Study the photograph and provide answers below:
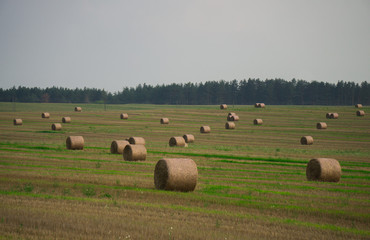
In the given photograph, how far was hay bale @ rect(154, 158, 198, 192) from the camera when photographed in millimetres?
18344

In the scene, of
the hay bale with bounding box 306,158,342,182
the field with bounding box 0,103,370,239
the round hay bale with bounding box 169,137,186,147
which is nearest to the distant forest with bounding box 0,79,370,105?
the round hay bale with bounding box 169,137,186,147

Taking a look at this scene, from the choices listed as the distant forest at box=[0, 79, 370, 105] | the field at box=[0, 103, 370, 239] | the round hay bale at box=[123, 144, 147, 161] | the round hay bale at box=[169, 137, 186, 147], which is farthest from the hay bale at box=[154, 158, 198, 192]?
the distant forest at box=[0, 79, 370, 105]

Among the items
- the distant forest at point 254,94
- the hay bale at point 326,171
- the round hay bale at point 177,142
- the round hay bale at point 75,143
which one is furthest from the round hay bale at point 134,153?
the distant forest at point 254,94

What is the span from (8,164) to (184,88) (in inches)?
6679

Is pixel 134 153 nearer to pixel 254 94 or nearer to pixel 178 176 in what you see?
pixel 178 176

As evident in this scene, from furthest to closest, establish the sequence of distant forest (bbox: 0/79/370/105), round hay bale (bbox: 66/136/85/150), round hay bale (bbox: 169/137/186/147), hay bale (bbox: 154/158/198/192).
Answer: distant forest (bbox: 0/79/370/105) → round hay bale (bbox: 169/137/186/147) → round hay bale (bbox: 66/136/85/150) → hay bale (bbox: 154/158/198/192)

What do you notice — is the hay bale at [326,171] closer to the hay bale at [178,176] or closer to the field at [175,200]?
the field at [175,200]

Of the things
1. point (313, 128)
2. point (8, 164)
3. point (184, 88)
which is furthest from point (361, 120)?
point (184, 88)

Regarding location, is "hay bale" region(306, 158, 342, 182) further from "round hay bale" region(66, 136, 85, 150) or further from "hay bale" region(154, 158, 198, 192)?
"round hay bale" region(66, 136, 85, 150)

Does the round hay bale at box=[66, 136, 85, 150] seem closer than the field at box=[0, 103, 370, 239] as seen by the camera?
No

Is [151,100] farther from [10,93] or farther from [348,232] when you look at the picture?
[348,232]

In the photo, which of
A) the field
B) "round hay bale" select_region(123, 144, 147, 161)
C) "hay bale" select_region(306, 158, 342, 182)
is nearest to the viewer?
the field

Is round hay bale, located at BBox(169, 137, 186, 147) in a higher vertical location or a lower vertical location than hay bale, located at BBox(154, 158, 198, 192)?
lower

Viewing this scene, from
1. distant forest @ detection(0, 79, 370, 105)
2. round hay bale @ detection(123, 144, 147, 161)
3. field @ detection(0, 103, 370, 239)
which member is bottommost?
field @ detection(0, 103, 370, 239)
